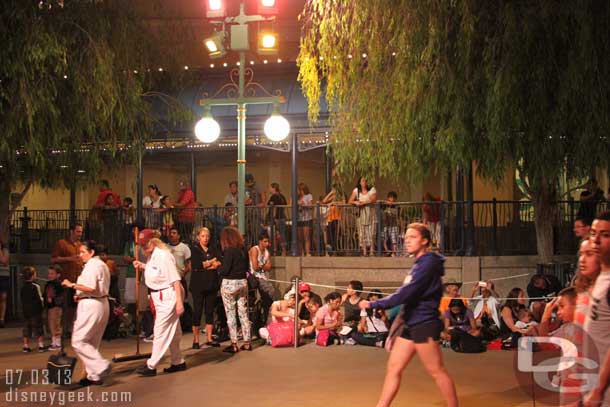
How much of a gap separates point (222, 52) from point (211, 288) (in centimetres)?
397

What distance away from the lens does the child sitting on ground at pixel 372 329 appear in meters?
13.1

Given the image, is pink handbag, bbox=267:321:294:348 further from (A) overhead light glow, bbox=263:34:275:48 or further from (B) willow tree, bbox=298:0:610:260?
(A) overhead light glow, bbox=263:34:275:48

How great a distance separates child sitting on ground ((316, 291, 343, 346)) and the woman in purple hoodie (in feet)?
19.2

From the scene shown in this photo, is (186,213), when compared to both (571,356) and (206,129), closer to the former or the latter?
(206,129)

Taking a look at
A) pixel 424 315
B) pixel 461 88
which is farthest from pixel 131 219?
pixel 424 315

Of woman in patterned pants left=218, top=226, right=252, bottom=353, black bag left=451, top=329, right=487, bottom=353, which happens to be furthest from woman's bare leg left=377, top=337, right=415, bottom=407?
woman in patterned pants left=218, top=226, right=252, bottom=353

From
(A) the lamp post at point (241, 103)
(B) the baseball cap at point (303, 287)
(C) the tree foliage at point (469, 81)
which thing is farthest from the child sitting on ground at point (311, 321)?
(C) the tree foliage at point (469, 81)

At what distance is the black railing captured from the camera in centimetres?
1659

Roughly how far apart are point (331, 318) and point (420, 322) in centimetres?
622

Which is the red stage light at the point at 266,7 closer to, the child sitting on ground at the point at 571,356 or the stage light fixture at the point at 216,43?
the stage light fixture at the point at 216,43

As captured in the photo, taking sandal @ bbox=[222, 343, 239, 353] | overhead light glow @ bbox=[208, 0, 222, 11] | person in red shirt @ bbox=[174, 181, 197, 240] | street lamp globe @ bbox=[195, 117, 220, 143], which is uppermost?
overhead light glow @ bbox=[208, 0, 222, 11]

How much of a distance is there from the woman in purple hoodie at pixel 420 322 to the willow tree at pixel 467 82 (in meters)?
5.20

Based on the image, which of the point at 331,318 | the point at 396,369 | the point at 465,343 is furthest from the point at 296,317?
the point at 396,369

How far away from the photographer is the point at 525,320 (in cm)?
1314
